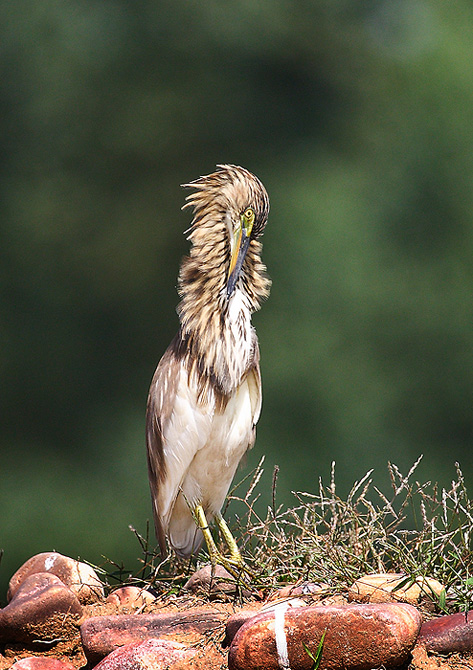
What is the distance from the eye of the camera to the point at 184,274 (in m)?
2.25

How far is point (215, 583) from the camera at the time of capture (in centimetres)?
173

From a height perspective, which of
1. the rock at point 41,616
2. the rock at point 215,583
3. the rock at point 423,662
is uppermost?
the rock at point 423,662

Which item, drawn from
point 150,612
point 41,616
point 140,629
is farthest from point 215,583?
point 41,616

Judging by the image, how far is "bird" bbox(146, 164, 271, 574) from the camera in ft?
7.23

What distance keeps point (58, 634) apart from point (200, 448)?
2.33ft

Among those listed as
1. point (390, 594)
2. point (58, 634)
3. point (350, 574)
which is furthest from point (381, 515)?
point (58, 634)

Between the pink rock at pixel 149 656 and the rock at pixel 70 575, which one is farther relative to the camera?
the rock at pixel 70 575

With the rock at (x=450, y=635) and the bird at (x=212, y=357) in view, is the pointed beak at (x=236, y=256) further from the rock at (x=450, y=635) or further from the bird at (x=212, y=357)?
the rock at (x=450, y=635)

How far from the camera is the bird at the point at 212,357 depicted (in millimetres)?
2203

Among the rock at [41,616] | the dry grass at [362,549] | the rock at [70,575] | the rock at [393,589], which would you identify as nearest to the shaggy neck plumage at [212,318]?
the dry grass at [362,549]

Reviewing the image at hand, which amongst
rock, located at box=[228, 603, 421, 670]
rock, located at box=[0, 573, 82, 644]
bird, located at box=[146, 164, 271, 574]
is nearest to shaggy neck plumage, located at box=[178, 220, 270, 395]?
bird, located at box=[146, 164, 271, 574]

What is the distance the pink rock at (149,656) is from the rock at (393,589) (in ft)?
1.03

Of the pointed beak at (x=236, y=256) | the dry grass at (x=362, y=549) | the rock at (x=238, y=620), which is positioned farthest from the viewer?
the pointed beak at (x=236, y=256)

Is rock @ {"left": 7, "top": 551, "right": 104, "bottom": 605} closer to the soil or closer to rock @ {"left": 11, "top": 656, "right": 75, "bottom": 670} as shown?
the soil
